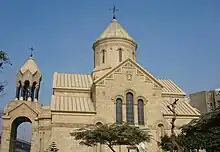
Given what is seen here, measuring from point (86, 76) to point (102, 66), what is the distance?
2.30 metres

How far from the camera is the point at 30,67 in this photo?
3291 centimetres

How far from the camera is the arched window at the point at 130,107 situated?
2677cm

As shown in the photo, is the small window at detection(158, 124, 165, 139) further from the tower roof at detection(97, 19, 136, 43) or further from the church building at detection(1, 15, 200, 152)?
the tower roof at detection(97, 19, 136, 43)

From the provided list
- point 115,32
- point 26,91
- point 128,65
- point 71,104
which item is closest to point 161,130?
point 128,65

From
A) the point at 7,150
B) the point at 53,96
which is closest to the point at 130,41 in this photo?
the point at 53,96

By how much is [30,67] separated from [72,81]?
5494mm

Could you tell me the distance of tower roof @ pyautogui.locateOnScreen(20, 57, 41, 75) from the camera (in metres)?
32.5

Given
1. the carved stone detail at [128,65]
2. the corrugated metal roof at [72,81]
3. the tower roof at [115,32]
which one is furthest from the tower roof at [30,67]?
the carved stone detail at [128,65]

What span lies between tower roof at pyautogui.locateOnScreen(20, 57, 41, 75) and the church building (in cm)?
9

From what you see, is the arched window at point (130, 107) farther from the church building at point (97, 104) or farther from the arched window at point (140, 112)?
the arched window at point (140, 112)

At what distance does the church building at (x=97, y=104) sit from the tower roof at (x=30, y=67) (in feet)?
0.28

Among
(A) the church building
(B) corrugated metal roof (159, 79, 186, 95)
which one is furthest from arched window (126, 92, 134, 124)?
(B) corrugated metal roof (159, 79, 186, 95)

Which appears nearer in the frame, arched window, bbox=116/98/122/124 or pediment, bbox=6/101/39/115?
arched window, bbox=116/98/122/124

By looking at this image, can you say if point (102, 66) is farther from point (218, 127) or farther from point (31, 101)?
point (218, 127)
